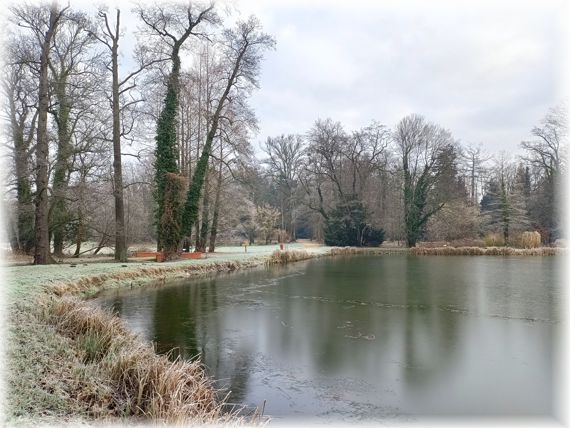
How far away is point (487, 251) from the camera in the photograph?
980 inches

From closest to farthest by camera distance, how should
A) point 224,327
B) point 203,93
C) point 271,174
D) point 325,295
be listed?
point 224,327
point 325,295
point 203,93
point 271,174

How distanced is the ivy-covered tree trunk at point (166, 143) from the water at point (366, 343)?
6291mm

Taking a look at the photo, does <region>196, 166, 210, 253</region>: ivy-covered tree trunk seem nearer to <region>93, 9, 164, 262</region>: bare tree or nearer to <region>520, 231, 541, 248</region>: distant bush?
<region>93, 9, 164, 262</region>: bare tree

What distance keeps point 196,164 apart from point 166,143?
4.17 m

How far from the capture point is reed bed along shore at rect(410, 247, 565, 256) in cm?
2383

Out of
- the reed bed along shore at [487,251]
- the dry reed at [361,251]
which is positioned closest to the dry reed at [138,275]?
the dry reed at [361,251]

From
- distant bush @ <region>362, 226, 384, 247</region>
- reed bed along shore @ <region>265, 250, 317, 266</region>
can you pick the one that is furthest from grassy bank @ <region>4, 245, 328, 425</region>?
distant bush @ <region>362, 226, 384, 247</region>

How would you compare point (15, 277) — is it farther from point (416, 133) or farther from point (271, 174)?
point (271, 174)

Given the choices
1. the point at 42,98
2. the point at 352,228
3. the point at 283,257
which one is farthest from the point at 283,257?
the point at 352,228

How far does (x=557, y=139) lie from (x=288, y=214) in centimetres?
2471

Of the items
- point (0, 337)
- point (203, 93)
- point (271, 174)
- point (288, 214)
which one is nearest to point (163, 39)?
point (203, 93)

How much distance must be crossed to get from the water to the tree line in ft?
20.8

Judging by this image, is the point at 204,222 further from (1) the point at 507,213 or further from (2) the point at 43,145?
Result: (1) the point at 507,213

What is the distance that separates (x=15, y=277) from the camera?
8766mm
